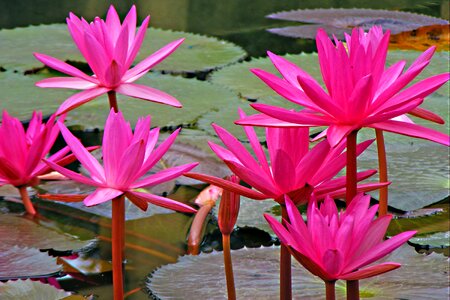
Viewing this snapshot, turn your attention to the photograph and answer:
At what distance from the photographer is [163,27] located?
326cm

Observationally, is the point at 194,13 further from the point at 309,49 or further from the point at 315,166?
the point at 315,166

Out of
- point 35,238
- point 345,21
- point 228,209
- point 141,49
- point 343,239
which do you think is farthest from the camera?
point 345,21

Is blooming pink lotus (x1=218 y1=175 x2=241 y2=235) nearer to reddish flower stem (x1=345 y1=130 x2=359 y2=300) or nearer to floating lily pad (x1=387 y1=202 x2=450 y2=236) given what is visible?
reddish flower stem (x1=345 y1=130 x2=359 y2=300)

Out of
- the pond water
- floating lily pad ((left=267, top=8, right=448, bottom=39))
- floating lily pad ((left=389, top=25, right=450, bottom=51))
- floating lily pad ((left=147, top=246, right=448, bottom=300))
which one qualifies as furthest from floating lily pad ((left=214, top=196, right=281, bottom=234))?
floating lily pad ((left=267, top=8, right=448, bottom=39))

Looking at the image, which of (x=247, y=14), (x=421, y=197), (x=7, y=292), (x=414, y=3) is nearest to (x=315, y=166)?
(x=7, y=292)

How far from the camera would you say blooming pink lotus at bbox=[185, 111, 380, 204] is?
1.98ft

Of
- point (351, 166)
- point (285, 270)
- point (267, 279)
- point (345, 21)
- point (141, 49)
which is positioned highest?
point (345, 21)

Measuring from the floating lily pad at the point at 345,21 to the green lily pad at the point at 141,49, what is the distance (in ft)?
1.44

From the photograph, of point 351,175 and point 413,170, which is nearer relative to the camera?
point 351,175

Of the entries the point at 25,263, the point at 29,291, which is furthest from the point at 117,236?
the point at 25,263

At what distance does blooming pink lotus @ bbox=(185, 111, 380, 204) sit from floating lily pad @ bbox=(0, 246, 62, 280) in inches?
19.6

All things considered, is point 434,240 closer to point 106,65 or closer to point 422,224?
point 422,224

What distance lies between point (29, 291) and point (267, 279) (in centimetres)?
32

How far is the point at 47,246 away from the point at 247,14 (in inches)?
97.7
